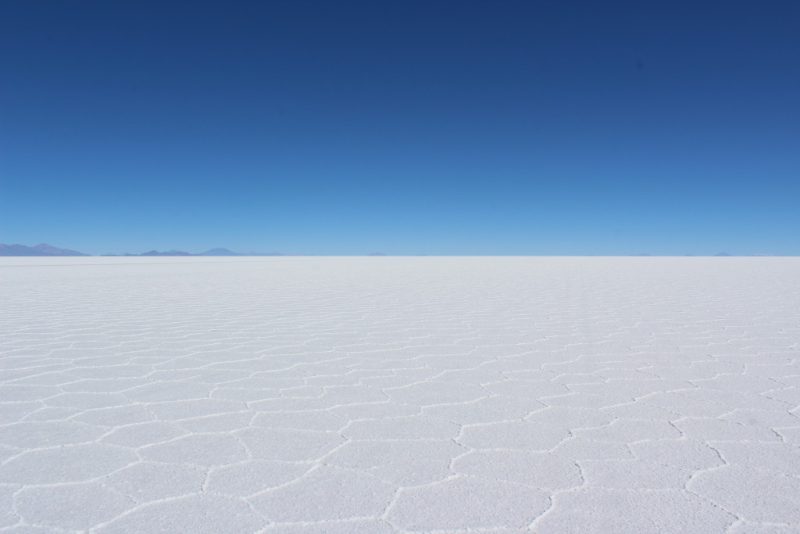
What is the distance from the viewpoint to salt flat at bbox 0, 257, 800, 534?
54.2 inches

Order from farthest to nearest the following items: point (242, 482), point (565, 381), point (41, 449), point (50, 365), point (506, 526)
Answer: point (50, 365)
point (565, 381)
point (41, 449)
point (242, 482)
point (506, 526)

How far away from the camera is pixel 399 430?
→ 1987 mm

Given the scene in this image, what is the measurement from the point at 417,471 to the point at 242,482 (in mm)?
522

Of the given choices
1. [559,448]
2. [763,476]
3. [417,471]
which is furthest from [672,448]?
[417,471]

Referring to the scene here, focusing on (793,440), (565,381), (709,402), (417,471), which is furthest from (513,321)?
(417,471)

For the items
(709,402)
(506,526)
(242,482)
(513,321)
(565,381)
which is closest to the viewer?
(506,526)

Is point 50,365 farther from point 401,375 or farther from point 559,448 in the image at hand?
point 559,448

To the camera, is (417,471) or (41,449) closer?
(417,471)

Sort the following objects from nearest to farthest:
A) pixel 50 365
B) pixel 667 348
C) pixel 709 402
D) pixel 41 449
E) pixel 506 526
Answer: pixel 506 526 < pixel 41 449 < pixel 709 402 < pixel 50 365 < pixel 667 348

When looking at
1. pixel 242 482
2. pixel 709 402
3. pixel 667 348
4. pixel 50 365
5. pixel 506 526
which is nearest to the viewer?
pixel 506 526

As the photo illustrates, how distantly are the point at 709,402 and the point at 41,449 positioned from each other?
2.63m

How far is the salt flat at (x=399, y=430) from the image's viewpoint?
1.38 meters

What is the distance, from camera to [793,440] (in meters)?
1.85

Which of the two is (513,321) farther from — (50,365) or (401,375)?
(50,365)
